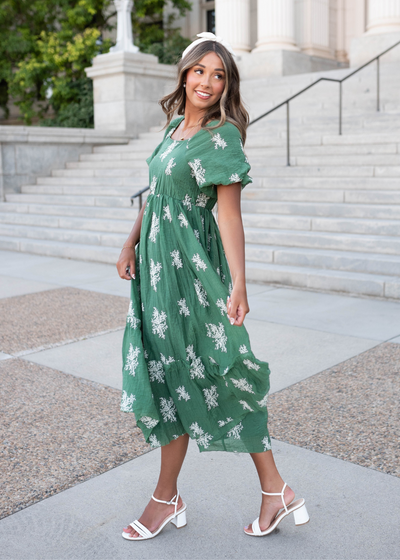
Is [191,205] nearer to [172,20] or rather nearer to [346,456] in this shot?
[346,456]

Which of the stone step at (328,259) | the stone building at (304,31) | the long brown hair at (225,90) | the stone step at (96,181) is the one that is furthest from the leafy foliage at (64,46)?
the long brown hair at (225,90)

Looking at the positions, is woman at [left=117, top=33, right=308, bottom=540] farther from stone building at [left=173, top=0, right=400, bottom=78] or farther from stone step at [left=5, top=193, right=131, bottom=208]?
stone building at [left=173, top=0, right=400, bottom=78]

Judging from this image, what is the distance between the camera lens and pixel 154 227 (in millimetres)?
2514

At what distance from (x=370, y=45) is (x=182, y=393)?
15504 mm

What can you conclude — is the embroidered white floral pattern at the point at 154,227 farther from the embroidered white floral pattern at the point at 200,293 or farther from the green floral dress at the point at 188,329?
the embroidered white floral pattern at the point at 200,293

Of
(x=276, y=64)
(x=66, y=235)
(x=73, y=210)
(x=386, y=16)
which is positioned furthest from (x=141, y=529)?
(x=276, y=64)

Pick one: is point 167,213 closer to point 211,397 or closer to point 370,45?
point 211,397

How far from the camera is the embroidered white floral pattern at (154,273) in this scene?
2484 millimetres

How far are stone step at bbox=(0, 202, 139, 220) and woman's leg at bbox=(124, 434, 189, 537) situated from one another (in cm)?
809

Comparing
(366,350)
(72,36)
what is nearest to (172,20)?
(72,36)

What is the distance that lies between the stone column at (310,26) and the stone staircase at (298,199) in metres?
3.00

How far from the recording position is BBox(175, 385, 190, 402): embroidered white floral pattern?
2518 millimetres

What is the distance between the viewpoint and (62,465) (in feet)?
10.5

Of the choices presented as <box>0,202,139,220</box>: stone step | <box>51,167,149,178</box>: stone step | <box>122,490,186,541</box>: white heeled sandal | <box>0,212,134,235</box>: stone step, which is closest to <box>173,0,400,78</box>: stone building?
<box>51,167,149,178</box>: stone step
